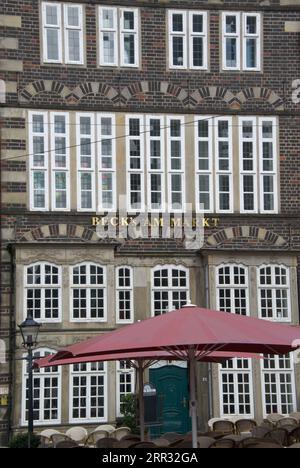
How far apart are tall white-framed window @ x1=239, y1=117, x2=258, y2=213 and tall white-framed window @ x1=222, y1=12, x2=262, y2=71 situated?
161cm

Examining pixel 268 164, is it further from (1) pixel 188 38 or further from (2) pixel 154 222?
(1) pixel 188 38

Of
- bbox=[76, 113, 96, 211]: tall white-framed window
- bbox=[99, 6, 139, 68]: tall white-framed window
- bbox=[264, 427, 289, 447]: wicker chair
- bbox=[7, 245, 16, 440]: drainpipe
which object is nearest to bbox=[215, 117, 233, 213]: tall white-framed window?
bbox=[99, 6, 139, 68]: tall white-framed window

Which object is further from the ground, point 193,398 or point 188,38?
point 188,38

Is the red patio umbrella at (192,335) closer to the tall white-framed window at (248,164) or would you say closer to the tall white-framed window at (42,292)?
the tall white-framed window at (42,292)

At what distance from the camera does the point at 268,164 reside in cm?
2677

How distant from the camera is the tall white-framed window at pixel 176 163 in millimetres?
26344

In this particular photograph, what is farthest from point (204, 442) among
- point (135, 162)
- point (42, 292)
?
point (135, 162)

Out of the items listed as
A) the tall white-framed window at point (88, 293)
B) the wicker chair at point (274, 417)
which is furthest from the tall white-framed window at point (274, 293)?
the tall white-framed window at point (88, 293)

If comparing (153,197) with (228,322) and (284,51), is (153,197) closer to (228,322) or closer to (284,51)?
(284,51)

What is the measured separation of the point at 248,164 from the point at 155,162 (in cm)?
258

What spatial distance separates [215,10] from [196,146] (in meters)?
3.92

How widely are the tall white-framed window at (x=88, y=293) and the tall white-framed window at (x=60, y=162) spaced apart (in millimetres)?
1763

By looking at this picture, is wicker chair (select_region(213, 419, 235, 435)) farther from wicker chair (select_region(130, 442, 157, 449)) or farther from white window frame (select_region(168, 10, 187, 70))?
white window frame (select_region(168, 10, 187, 70))

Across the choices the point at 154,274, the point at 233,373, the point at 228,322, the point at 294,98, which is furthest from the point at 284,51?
the point at 228,322
